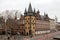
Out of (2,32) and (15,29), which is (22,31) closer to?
(15,29)

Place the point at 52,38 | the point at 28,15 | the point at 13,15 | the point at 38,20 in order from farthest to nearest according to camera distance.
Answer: the point at 13,15
the point at 38,20
the point at 28,15
the point at 52,38

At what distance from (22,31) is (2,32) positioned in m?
5.92

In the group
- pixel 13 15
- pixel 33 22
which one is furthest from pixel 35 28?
pixel 13 15

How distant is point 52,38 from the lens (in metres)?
36.7

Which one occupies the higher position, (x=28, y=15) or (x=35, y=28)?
(x=28, y=15)

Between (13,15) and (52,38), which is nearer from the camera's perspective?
(52,38)

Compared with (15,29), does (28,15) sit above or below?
above

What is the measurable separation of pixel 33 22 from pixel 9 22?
712cm

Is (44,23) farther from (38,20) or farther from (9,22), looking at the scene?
(9,22)

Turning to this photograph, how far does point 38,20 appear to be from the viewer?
5062cm

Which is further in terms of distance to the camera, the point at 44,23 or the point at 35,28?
the point at 44,23

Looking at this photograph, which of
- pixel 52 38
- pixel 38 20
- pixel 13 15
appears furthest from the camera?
pixel 13 15

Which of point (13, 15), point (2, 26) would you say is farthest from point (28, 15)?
point (13, 15)

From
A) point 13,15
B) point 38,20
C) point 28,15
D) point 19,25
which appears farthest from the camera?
point 13,15
